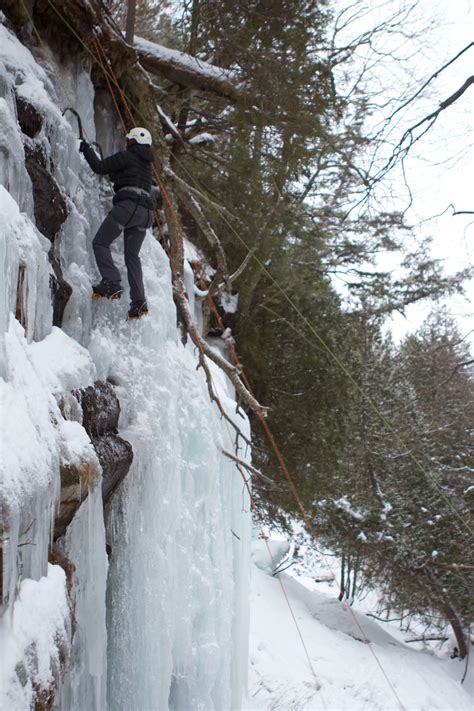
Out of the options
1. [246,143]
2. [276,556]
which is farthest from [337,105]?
[276,556]

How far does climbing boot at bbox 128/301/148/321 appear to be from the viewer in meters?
3.95

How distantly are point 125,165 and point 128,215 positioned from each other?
1.13ft

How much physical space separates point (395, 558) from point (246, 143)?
24.4ft

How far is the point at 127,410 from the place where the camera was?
388 centimetres

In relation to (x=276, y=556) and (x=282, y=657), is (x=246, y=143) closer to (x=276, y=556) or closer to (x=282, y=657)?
(x=282, y=657)

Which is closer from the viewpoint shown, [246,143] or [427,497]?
[246,143]

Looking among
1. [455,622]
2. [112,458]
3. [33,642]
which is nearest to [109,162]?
[112,458]

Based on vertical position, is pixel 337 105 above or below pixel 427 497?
above

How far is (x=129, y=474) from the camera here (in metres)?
3.66

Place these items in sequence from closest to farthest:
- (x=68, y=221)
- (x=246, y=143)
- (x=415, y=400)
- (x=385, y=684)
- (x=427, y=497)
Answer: (x=68, y=221)
(x=246, y=143)
(x=385, y=684)
(x=427, y=497)
(x=415, y=400)

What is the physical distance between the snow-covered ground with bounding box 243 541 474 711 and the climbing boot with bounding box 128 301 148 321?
172 inches

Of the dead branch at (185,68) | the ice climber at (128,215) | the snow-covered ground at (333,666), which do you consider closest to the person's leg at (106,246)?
the ice climber at (128,215)

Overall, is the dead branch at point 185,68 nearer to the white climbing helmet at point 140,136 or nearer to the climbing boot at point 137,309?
the white climbing helmet at point 140,136

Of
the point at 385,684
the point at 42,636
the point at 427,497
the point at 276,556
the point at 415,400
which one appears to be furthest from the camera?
the point at 276,556
